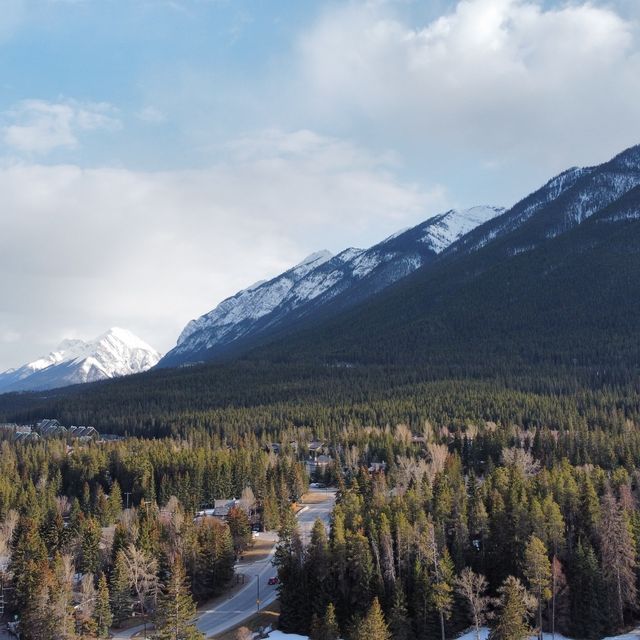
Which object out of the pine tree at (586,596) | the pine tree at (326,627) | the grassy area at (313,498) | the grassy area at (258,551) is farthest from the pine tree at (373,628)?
the grassy area at (313,498)

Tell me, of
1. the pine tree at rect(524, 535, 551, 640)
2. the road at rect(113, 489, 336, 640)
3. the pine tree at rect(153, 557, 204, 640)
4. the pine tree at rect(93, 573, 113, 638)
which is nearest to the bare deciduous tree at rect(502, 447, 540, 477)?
the road at rect(113, 489, 336, 640)

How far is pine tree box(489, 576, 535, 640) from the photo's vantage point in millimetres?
63594

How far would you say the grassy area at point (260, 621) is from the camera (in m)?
77.6

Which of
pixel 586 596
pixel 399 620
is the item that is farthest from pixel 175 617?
pixel 586 596

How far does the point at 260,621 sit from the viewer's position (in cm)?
8119

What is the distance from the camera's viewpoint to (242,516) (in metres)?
105

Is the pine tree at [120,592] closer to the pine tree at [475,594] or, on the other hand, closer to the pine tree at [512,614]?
the pine tree at [475,594]

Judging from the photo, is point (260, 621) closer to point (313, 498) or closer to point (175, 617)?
point (175, 617)

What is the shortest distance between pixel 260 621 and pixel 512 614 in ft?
99.4

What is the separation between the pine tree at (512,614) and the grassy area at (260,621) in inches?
993

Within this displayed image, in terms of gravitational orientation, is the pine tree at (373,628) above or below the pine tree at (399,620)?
above

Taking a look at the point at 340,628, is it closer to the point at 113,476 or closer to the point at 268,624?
the point at 268,624

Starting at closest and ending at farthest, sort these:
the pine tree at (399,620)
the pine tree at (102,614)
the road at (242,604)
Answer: the pine tree at (399,620) → the pine tree at (102,614) → the road at (242,604)

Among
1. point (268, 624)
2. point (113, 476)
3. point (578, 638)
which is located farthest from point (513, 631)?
point (113, 476)
